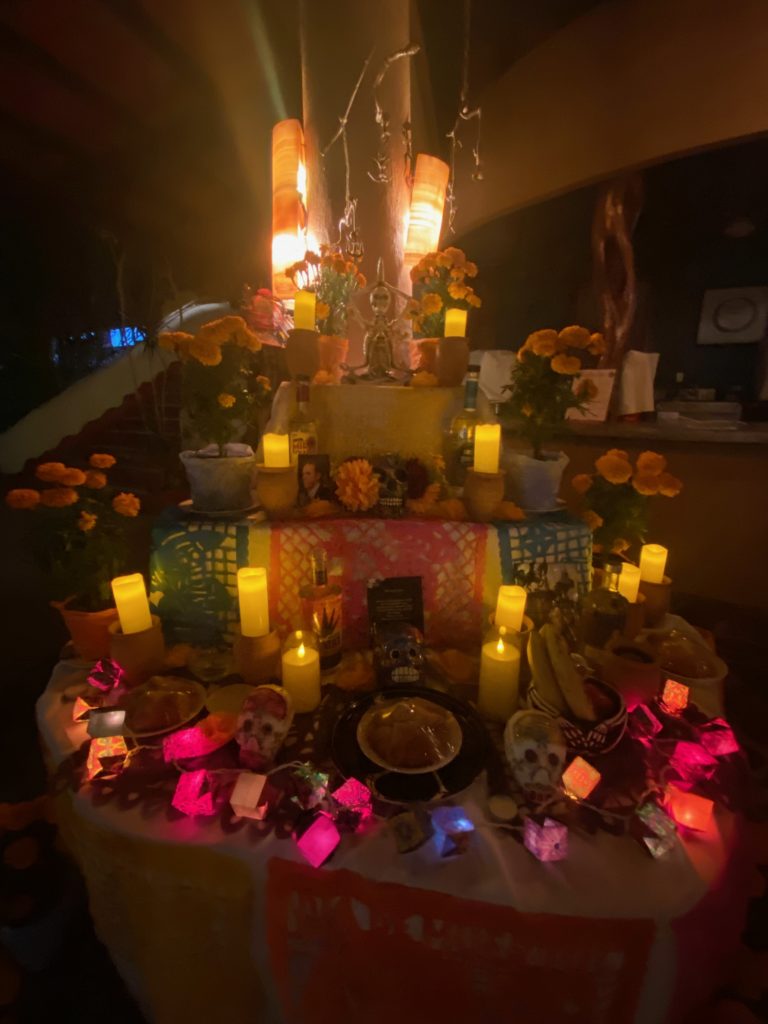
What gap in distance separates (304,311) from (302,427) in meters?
0.50

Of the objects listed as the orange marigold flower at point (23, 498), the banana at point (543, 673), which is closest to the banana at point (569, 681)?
the banana at point (543, 673)

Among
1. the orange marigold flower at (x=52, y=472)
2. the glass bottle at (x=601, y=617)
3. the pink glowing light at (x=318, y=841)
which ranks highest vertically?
the orange marigold flower at (x=52, y=472)

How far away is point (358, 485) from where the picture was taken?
1.58 meters

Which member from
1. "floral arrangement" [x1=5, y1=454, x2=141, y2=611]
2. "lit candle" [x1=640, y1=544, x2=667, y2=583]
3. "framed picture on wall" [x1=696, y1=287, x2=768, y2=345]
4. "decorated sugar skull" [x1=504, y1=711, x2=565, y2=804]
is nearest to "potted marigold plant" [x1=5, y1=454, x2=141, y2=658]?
"floral arrangement" [x1=5, y1=454, x2=141, y2=611]

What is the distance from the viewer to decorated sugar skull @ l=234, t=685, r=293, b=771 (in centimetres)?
111

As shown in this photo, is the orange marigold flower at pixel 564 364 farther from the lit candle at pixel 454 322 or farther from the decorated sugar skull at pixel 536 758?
the decorated sugar skull at pixel 536 758

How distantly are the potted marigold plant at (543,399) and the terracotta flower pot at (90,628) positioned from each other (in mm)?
1598

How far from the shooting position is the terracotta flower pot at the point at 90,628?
150 centimetres

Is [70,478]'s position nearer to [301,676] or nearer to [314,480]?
[314,480]

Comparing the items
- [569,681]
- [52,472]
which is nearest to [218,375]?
[52,472]

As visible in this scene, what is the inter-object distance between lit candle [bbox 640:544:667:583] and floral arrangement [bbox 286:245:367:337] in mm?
1706

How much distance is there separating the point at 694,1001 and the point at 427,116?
4.96m

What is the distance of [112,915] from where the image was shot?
1.08 metres

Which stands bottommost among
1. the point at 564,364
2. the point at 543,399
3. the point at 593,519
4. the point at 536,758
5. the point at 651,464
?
the point at 536,758
